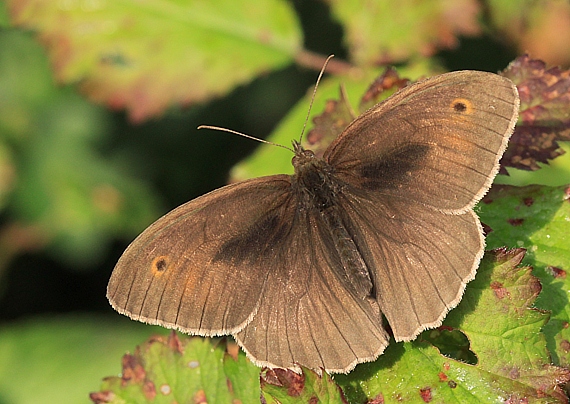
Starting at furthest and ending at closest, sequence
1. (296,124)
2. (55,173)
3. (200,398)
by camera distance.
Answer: (55,173)
(296,124)
(200,398)

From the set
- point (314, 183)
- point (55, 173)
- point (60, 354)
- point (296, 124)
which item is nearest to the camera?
point (314, 183)

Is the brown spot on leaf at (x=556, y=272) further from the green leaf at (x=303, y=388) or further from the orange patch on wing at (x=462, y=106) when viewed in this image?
the green leaf at (x=303, y=388)

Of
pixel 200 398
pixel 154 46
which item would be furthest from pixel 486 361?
pixel 154 46

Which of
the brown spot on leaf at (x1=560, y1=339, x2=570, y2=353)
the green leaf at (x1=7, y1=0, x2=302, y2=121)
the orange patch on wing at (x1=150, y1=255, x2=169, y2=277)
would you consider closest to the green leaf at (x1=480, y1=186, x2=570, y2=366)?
the brown spot on leaf at (x1=560, y1=339, x2=570, y2=353)

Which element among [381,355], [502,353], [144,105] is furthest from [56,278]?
[502,353]

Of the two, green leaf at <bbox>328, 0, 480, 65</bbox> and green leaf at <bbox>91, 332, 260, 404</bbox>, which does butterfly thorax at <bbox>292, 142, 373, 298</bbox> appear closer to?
green leaf at <bbox>91, 332, 260, 404</bbox>

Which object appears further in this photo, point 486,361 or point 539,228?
point 539,228

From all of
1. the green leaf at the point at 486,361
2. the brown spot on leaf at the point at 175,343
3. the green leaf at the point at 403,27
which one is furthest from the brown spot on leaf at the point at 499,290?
the green leaf at the point at 403,27

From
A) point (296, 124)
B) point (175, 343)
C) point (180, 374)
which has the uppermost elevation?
point (296, 124)

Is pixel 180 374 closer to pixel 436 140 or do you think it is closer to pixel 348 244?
pixel 348 244
